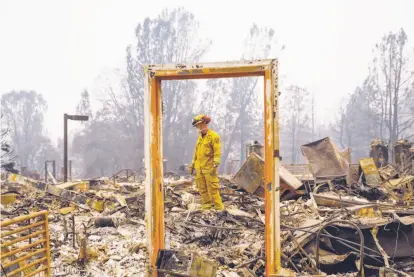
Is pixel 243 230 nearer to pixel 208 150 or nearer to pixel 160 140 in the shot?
pixel 208 150

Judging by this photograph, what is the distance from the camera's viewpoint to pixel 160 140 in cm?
386

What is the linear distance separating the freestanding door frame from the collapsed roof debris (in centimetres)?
47

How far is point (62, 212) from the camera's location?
7.59 metres

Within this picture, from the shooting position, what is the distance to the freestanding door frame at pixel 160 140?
11.5 ft

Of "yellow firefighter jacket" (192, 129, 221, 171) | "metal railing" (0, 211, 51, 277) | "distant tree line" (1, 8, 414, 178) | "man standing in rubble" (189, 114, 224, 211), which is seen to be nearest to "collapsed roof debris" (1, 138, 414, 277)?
"man standing in rubble" (189, 114, 224, 211)

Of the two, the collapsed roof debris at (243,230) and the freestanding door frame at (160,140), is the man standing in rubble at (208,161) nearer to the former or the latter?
the collapsed roof debris at (243,230)

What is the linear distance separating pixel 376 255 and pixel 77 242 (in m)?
4.59

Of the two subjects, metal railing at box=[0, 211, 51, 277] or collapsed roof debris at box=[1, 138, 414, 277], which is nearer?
metal railing at box=[0, 211, 51, 277]

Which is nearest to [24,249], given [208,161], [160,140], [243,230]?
[160,140]

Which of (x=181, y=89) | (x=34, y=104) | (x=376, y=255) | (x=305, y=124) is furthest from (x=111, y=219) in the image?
(x=34, y=104)

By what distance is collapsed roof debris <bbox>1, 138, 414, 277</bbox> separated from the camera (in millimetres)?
4422

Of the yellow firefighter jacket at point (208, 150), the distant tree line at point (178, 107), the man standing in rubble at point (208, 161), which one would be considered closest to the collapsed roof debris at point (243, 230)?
the man standing in rubble at point (208, 161)

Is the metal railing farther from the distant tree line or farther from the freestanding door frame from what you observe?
the distant tree line

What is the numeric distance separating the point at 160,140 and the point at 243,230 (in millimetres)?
2974
